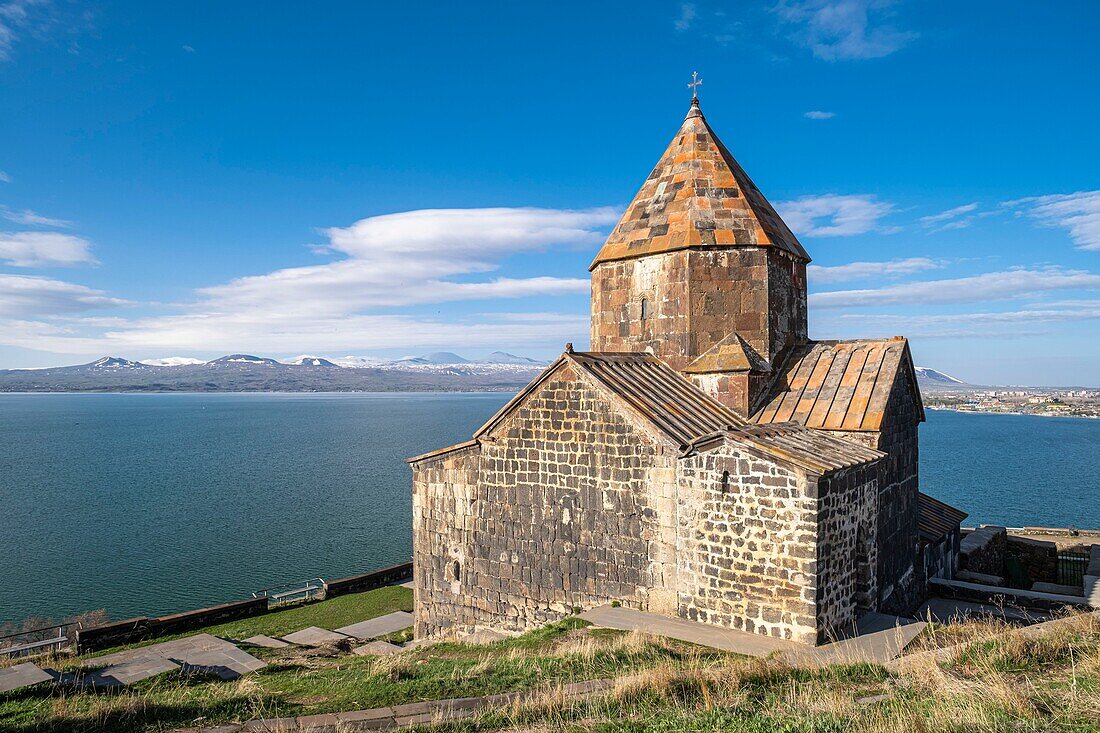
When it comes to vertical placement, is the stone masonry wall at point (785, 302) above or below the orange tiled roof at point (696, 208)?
below

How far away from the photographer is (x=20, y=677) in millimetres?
8281

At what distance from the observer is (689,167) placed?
1232 cm

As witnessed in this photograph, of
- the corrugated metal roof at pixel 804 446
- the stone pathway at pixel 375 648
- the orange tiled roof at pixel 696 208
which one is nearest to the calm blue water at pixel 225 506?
the stone pathway at pixel 375 648

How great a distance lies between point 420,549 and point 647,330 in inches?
220

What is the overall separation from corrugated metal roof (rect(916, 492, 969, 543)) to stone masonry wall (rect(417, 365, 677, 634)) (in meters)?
6.53

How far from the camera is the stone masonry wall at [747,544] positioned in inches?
316

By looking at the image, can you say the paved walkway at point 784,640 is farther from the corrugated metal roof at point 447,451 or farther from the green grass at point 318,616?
the green grass at point 318,616

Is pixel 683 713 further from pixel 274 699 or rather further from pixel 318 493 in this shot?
pixel 318 493

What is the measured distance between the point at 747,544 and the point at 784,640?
1.17 meters

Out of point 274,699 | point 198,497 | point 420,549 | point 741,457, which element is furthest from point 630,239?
point 198,497

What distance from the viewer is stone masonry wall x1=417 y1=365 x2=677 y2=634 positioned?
9.40 metres

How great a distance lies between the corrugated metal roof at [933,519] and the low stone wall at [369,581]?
46.0 ft

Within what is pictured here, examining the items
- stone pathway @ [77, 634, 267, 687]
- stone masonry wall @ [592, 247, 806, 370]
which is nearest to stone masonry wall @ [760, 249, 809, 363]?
stone masonry wall @ [592, 247, 806, 370]

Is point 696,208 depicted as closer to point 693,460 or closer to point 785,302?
point 785,302
